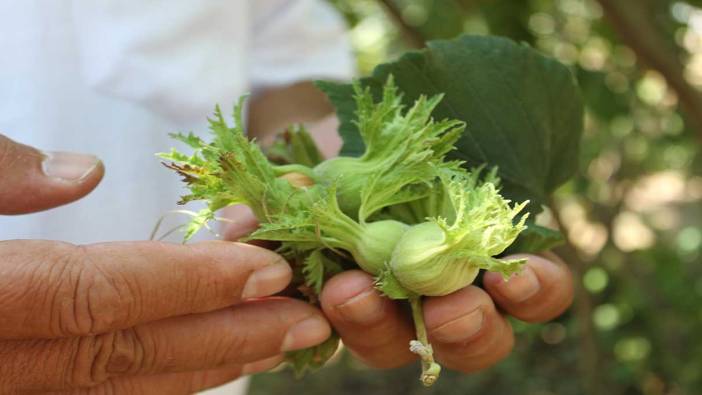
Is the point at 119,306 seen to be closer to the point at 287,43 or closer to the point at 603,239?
the point at 287,43

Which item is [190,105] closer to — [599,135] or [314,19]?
[314,19]

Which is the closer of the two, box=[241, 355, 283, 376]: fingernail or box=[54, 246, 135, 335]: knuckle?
box=[54, 246, 135, 335]: knuckle

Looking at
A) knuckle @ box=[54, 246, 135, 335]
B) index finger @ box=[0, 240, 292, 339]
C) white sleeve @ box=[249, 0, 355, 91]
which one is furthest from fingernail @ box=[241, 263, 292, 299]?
white sleeve @ box=[249, 0, 355, 91]

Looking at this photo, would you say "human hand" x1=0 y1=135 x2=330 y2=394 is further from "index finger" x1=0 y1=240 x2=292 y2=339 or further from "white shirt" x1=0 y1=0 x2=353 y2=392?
"white shirt" x1=0 y1=0 x2=353 y2=392

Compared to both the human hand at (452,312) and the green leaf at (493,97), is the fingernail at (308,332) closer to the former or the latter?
the human hand at (452,312)

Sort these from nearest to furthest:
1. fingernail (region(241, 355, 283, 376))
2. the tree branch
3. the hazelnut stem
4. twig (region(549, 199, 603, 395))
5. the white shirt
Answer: the hazelnut stem → fingernail (region(241, 355, 283, 376)) → the white shirt → the tree branch → twig (region(549, 199, 603, 395))

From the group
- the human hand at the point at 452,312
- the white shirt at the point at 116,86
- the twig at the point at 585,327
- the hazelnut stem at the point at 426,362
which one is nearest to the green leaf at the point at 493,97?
the human hand at the point at 452,312
